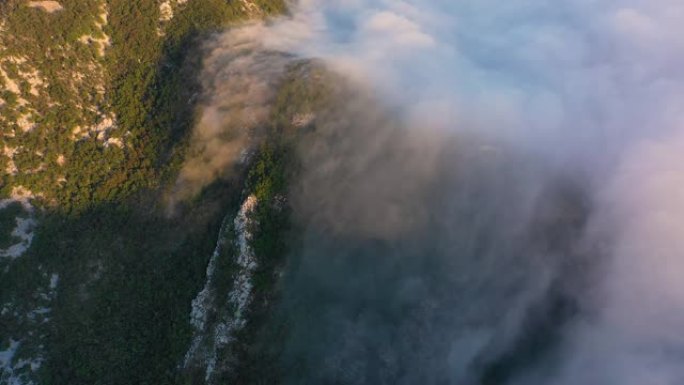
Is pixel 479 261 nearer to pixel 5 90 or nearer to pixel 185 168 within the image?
pixel 185 168

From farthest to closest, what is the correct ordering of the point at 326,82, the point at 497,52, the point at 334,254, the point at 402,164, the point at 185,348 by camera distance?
the point at 497,52 → the point at 326,82 → the point at 402,164 → the point at 334,254 → the point at 185,348

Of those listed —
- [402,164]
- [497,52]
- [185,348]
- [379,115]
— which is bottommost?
[185,348]

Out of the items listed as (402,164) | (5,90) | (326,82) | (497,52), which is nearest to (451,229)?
(402,164)

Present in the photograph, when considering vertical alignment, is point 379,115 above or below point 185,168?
above

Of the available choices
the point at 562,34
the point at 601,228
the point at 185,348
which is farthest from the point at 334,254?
the point at 562,34

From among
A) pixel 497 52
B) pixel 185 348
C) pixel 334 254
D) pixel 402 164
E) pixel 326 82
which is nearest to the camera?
pixel 185 348

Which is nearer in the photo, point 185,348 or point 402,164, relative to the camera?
point 185,348
